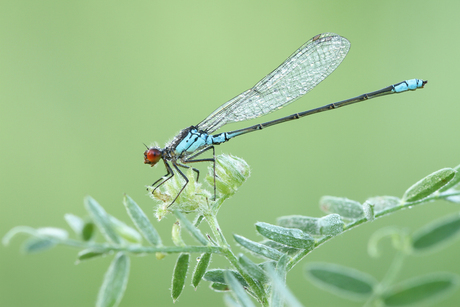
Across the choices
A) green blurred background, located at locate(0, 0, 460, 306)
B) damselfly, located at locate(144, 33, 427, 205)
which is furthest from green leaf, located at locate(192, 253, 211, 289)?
green blurred background, located at locate(0, 0, 460, 306)

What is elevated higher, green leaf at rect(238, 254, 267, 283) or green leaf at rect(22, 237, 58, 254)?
green leaf at rect(22, 237, 58, 254)

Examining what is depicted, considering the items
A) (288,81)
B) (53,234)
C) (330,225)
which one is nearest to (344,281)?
(330,225)

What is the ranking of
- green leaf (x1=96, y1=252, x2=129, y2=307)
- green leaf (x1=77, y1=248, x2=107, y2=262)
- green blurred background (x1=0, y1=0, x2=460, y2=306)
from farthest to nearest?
green blurred background (x1=0, y1=0, x2=460, y2=306)
green leaf (x1=77, y1=248, x2=107, y2=262)
green leaf (x1=96, y1=252, x2=129, y2=307)

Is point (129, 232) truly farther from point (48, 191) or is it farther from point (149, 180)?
point (48, 191)

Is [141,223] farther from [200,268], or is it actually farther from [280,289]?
[280,289]

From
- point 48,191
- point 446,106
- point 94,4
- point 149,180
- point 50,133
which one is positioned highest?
point 94,4

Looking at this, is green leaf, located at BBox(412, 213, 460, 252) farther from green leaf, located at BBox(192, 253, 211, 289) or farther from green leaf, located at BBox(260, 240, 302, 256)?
green leaf, located at BBox(192, 253, 211, 289)

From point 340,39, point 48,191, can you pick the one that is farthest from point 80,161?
point 340,39
